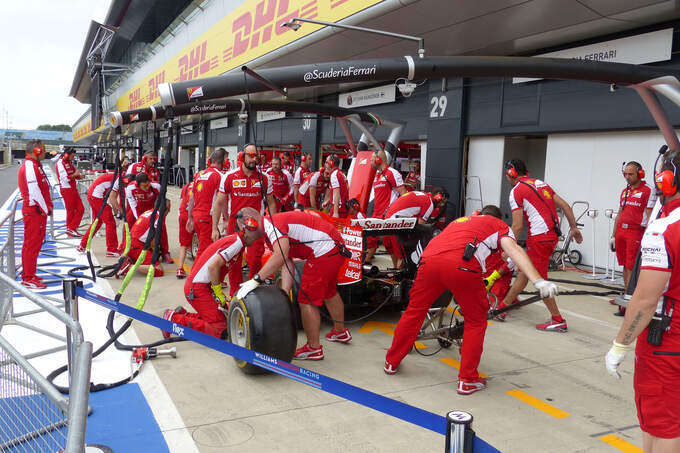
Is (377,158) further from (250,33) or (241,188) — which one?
(250,33)

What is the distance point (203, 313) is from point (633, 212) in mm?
5484

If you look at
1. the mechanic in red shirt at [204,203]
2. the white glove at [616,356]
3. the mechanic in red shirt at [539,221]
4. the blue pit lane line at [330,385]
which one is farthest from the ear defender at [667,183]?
the mechanic in red shirt at [204,203]

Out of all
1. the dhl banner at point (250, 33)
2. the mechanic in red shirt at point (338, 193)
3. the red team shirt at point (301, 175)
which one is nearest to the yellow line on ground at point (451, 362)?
the mechanic in red shirt at point (338, 193)

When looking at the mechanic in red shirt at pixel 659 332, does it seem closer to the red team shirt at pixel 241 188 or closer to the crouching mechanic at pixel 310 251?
the crouching mechanic at pixel 310 251

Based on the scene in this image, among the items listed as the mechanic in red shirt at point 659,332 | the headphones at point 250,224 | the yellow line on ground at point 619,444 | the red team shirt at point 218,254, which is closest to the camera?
the mechanic in red shirt at point 659,332

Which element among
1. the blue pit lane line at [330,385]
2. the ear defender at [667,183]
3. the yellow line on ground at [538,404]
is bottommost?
the yellow line on ground at [538,404]

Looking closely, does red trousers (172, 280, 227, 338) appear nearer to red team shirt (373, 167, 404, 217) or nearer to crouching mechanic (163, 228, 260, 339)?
crouching mechanic (163, 228, 260, 339)

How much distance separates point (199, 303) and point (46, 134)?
131 metres

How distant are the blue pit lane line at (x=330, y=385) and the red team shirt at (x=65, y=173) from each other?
350 inches

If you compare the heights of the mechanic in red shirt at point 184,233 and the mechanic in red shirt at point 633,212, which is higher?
the mechanic in red shirt at point 633,212

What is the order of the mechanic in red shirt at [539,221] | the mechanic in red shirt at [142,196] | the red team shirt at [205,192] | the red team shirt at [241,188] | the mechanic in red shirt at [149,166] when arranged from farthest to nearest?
1. the mechanic in red shirt at [149,166]
2. the mechanic in red shirt at [142,196]
3. the red team shirt at [205,192]
4. the red team shirt at [241,188]
5. the mechanic in red shirt at [539,221]

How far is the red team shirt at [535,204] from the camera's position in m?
5.92

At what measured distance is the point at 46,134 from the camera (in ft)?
384

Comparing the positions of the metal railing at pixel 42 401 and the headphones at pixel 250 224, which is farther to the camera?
the headphones at pixel 250 224
